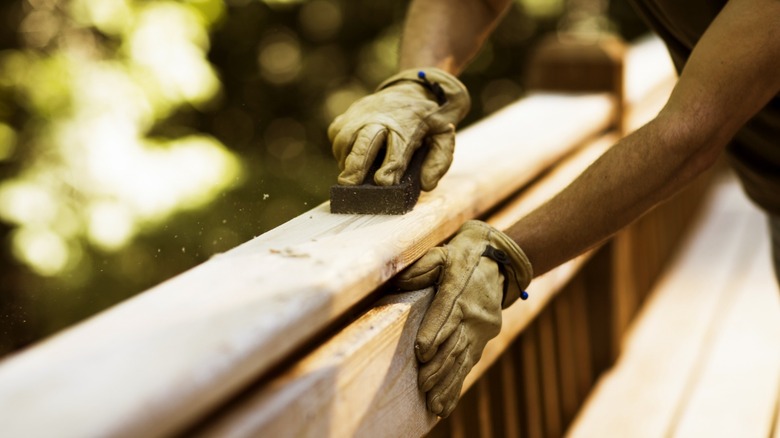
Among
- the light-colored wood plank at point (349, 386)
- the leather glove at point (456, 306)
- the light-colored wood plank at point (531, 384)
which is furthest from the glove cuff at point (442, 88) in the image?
the light-colored wood plank at point (531, 384)

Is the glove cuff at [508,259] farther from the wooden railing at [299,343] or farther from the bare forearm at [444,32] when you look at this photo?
the bare forearm at [444,32]

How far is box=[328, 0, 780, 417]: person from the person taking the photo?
1.22m

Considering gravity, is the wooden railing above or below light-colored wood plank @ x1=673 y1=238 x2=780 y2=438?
above

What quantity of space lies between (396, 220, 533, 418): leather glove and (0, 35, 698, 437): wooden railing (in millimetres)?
19

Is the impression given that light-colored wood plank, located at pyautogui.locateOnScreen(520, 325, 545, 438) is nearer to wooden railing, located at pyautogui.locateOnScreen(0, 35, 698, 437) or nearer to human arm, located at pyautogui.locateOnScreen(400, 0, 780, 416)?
wooden railing, located at pyautogui.locateOnScreen(0, 35, 698, 437)

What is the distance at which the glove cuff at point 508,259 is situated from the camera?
4.16 ft

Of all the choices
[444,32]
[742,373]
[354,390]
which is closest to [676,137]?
[354,390]

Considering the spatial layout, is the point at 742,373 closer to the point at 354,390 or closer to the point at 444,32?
the point at 444,32

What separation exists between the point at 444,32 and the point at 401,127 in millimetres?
556

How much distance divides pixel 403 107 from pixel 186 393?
31.6 inches

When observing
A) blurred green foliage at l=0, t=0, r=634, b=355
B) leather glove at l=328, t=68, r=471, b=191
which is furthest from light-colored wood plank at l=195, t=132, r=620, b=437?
blurred green foliage at l=0, t=0, r=634, b=355

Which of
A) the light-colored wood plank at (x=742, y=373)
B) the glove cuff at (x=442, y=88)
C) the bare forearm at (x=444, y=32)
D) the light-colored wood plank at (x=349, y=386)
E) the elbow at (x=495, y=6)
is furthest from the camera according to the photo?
the light-colored wood plank at (x=742, y=373)

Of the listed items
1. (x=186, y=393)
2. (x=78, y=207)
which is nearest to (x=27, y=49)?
(x=78, y=207)

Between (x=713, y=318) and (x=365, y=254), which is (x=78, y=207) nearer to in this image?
(x=713, y=318)
